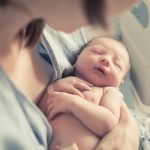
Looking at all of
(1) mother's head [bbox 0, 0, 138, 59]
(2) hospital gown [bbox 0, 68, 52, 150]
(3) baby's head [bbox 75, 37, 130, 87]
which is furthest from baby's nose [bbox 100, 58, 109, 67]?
(1) mother's head [bbox 0, 0, 138, 59]

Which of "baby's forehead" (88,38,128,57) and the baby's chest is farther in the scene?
"baby's forehead" (88,38,128,57)

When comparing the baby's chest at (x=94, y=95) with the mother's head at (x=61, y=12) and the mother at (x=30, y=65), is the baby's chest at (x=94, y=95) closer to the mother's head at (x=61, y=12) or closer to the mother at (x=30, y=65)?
the mother at (x=30, y=65)

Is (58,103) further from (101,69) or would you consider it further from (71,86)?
(101,69)

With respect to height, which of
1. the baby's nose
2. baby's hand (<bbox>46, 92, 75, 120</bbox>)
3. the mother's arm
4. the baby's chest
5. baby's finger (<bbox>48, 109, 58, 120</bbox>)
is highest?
baby's hand (<bbox>46, 92, 75, 120</bbox>)

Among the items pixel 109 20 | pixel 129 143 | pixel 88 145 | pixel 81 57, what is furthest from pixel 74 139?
pixel 109 20

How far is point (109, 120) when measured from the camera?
0.92m

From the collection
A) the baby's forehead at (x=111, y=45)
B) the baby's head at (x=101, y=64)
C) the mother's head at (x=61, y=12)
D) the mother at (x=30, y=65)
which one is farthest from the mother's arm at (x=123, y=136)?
the mother's head at (x=61, y=12)

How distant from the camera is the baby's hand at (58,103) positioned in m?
0.90

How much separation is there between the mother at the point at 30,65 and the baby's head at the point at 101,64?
0.37ft

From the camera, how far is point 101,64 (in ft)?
3.52

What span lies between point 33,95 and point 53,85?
86 millimetres

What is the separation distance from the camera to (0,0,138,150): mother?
46 centimetres

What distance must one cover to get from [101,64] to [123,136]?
23 cm

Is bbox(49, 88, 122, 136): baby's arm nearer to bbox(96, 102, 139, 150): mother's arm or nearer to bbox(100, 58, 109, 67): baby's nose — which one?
bbox(96, 102, 139, 150): mother's arm
